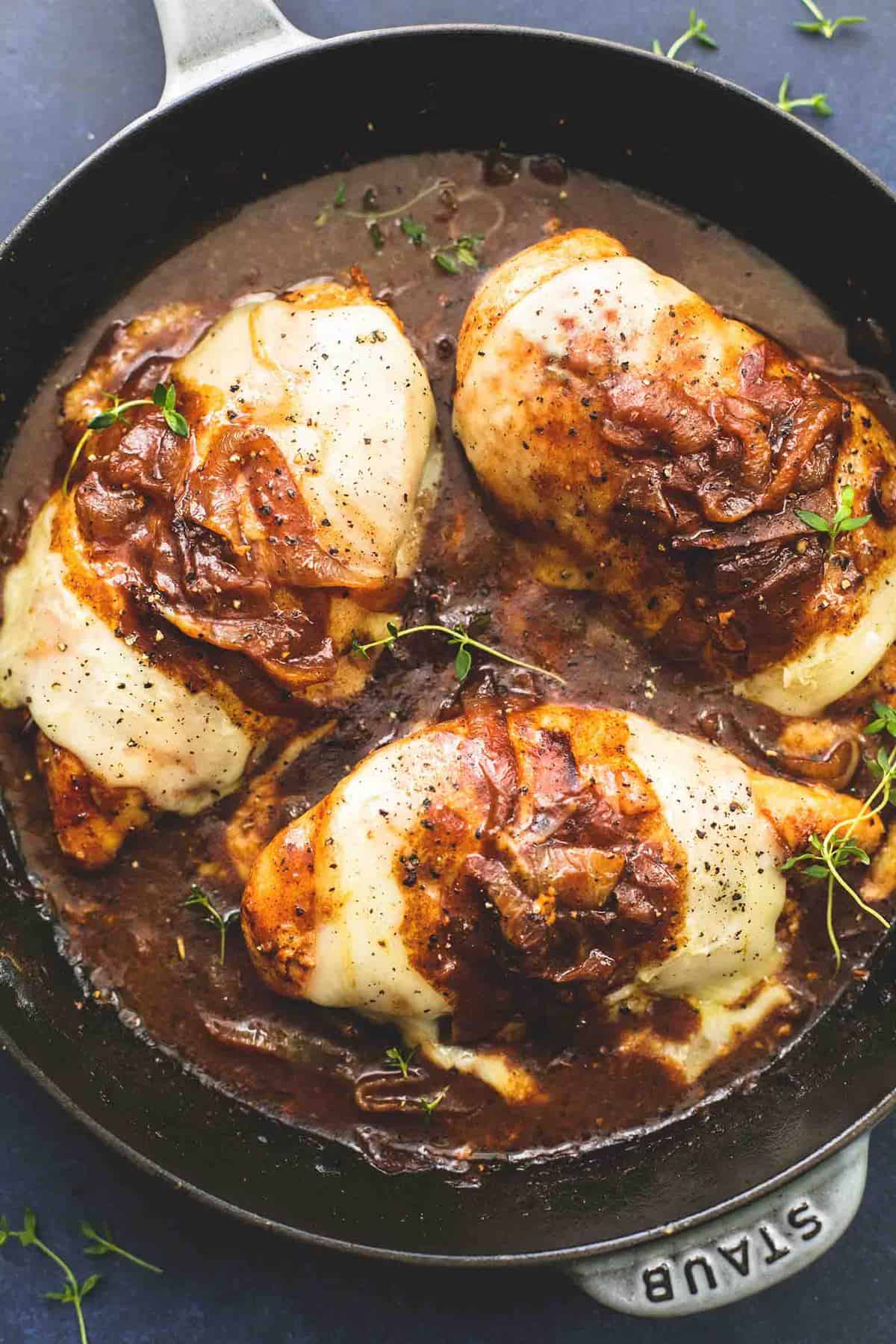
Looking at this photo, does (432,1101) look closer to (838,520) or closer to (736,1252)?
(736,1252)

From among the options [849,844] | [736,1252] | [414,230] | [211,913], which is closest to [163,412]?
[414,230]

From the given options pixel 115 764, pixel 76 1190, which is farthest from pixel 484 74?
pixel 76 1190

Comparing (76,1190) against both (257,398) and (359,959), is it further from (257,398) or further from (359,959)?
(257,398)

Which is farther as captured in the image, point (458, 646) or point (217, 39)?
point (458, 646)

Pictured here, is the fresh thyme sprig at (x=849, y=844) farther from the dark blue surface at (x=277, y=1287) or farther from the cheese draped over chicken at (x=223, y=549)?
the cheese draped over chicken at (x=223, y=549)

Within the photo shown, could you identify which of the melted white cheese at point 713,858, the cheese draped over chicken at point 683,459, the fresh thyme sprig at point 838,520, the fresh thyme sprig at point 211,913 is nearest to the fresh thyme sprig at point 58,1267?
the fresh thyme sprig at point 211,913
